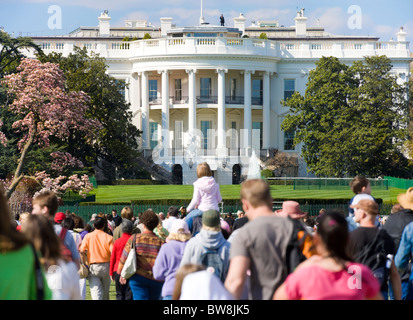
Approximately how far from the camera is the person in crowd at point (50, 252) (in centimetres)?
636

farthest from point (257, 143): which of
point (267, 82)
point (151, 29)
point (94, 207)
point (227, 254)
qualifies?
point (227, 254)

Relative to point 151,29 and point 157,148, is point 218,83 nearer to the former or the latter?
point 157,148

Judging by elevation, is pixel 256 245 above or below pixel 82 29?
below

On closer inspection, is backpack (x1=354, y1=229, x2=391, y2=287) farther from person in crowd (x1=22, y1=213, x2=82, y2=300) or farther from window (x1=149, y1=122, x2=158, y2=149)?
window (x1=149, y1=122, x2=158, y2=149)

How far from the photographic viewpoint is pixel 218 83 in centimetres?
6562

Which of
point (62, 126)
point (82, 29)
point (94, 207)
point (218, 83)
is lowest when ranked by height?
point (94, 207)

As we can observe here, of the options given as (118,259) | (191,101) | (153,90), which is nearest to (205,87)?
(191,101)

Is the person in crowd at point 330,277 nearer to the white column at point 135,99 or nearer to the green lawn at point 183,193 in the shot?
the green lawn at point 183,193

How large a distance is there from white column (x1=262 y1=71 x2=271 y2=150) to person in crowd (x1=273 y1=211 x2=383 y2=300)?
59.7 m

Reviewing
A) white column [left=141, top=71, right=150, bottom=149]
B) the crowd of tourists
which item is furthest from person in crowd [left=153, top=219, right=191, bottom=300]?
white column [left=141, top=71, right=150, bottom=149]

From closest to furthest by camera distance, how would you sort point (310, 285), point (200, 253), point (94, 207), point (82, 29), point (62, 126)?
point (310, 285) < point (200, 253) < point (62, 126) < point (94, 207) < point (82, 29)

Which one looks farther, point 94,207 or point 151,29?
point 151,29

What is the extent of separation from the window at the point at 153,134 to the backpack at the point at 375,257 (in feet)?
190
